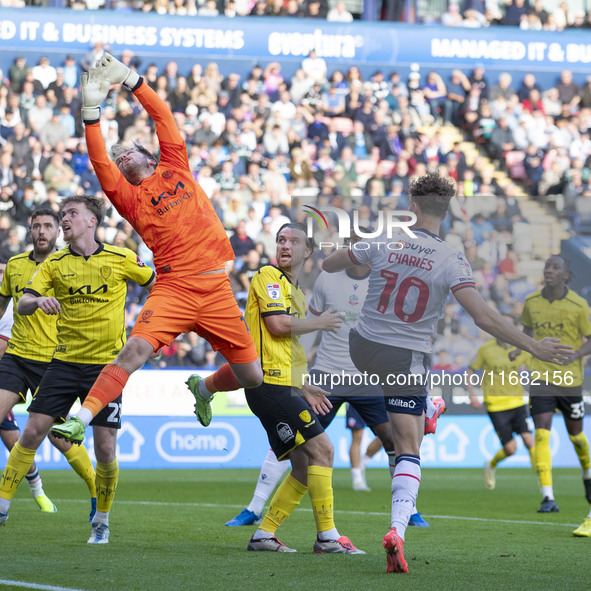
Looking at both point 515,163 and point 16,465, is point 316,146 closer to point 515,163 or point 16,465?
point 515,163

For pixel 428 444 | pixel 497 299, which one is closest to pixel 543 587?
Result: pixel 428 444

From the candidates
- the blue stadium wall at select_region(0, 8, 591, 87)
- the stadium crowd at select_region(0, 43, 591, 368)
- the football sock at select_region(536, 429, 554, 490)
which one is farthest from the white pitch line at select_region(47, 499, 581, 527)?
the blue stadium wall at select_region(0, 8, 591, 87)

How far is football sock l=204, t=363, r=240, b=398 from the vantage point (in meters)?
7.03

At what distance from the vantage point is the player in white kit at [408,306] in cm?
609

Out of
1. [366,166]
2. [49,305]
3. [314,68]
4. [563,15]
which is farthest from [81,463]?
[563,15]

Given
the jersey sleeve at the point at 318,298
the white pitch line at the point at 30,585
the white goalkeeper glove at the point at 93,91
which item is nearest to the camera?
the white pitch line at the point at 30,585

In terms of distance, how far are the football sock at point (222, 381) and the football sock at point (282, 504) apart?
717 millimetres

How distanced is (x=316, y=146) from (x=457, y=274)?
17.3 m

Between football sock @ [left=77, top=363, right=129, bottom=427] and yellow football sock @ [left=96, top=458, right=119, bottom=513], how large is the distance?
1.30 m

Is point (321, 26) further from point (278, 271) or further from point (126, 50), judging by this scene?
point (278, 271)

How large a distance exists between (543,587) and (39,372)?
4.82 m

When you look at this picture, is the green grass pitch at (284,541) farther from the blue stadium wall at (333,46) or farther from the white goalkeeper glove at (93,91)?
the blue stadium wall at (333,46)

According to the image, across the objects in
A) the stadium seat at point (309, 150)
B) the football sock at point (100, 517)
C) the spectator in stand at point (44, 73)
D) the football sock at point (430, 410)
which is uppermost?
the spectator in stand at point (44, 73)

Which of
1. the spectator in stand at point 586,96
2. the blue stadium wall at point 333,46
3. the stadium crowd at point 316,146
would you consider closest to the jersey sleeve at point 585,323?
the blue stadium wall at point 333,46
